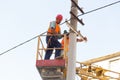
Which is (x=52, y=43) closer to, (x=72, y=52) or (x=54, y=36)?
(x=54, y=36)

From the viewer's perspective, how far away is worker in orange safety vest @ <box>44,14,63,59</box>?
17.7 m

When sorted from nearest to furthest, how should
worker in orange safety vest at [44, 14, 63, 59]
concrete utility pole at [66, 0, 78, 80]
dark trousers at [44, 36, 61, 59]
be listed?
concrete utility pole at [66, 0, 78, 80], worker in orange safety vest at [44, 14, 63, 59], dark trousers at [44, 36, 61, 59]

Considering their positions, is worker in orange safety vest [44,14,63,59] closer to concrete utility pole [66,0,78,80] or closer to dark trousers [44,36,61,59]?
dark trousers [44,36,61,59]

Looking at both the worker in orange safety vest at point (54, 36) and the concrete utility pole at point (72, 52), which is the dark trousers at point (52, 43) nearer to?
the worker in orange safety vest at point (54, 36)

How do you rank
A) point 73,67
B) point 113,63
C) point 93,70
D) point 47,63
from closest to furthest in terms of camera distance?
point 73,67, point 47,63, point 93,70, point 113,63

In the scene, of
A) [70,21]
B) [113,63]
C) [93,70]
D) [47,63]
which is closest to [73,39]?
[70,21]

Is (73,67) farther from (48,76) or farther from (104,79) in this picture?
(104,79)

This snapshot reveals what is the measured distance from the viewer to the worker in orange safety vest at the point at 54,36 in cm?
1773

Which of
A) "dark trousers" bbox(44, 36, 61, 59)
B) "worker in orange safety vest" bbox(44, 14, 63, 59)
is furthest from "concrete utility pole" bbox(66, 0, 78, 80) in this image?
"dark trousers" bbox(44, 36, 61, 59)

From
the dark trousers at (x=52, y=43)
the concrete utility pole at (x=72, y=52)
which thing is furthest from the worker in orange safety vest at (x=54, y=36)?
the concrete utility pole at (x=72, y=52)

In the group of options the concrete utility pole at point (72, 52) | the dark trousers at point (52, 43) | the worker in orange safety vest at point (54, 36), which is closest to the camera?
the concrete utility pole at point (72, 52)

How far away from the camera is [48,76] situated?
669 inches

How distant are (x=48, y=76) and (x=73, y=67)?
123 inches

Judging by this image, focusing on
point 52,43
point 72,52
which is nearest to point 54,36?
point 52,43
